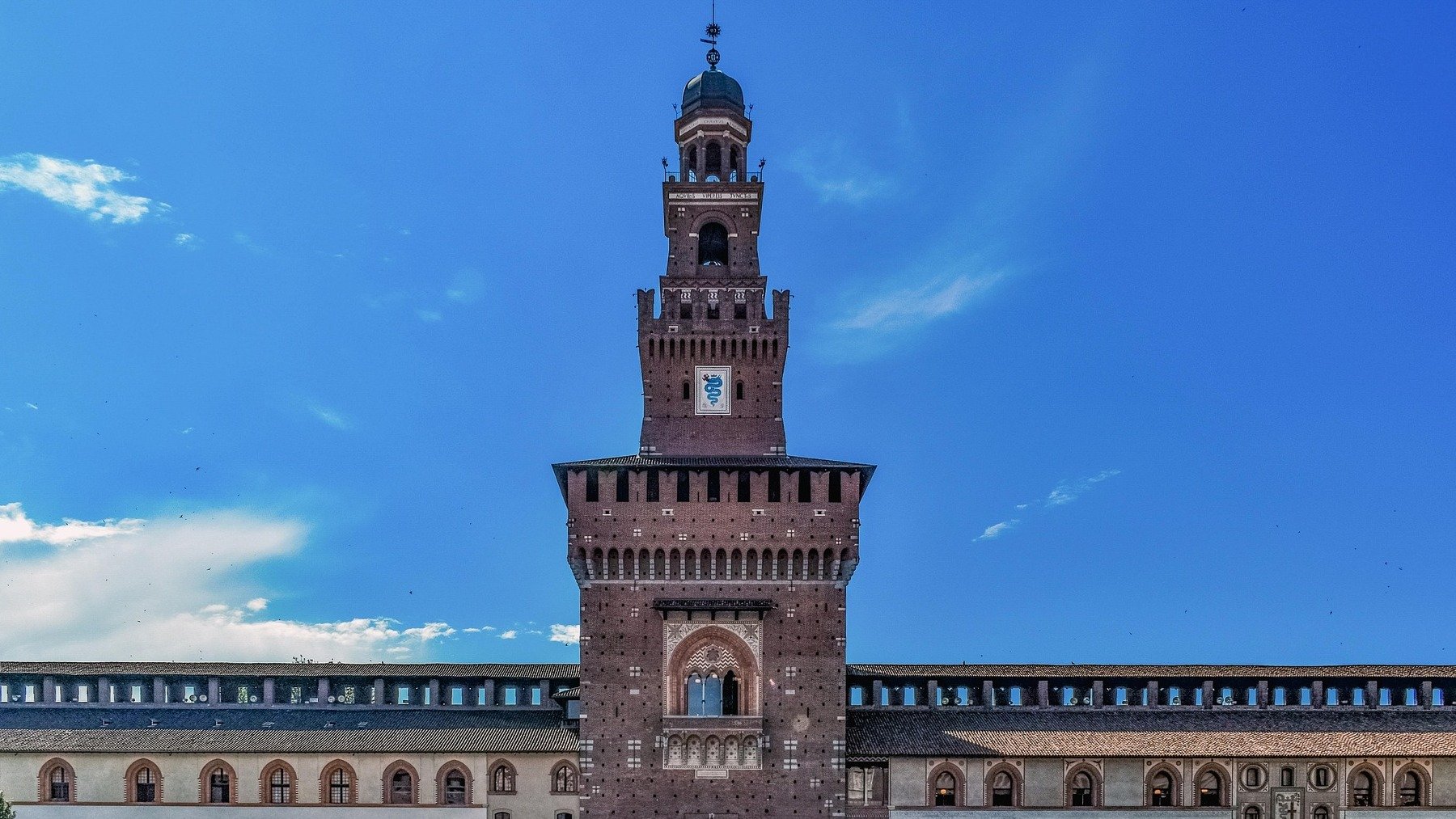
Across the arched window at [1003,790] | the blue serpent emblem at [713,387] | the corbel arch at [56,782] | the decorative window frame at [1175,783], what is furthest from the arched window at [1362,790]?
the corbel arch at [56,782]

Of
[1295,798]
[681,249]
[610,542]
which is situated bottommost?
[1295,798]

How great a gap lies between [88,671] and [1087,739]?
1783 inches

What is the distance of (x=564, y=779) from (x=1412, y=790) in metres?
36.8

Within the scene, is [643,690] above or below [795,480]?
below

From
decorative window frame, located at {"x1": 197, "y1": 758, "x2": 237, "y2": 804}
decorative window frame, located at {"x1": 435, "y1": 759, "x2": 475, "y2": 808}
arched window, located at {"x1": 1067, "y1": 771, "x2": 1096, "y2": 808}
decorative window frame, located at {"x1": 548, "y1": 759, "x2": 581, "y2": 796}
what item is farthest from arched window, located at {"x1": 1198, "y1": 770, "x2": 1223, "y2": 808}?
decorative window frame, located at {"x1": 197, "y1": 758, "x2": 237, "y2": 804}

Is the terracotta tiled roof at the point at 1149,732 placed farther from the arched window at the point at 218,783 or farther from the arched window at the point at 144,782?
the arched window at the point at 144,782

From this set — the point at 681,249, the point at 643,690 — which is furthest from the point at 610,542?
the point at 681,249

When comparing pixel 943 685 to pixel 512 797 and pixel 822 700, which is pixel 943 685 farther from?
pixel 512 797

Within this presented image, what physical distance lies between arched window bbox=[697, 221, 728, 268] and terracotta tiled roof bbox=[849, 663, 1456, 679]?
1975 centimetres

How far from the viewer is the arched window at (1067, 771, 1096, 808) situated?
5362 centimetres

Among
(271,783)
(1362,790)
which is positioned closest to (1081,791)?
(1362,790)

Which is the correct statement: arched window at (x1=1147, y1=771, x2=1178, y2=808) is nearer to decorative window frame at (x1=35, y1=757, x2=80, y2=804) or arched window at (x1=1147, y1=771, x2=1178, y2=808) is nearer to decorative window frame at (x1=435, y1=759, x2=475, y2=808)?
decorative window frame at (x1=435, y1=759, x2=475, y2=808)

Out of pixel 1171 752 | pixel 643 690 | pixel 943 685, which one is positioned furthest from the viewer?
pixel 943 685

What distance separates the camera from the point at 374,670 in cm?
5809
